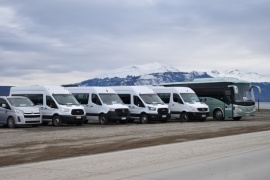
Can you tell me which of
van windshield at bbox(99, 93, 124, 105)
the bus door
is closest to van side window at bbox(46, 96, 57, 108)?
van windshield at bbox(99, 93, 124, 105)

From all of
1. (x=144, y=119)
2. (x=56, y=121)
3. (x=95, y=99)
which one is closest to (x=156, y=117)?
(x=144, y=119)

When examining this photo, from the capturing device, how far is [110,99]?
32125 mm

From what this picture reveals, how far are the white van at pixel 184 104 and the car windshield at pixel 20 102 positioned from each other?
11817 millimetres

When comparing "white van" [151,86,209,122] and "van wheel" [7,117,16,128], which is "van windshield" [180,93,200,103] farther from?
"van wheel" [7,117,16,128]

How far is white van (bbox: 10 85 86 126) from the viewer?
1153 inches

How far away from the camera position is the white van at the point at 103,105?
31.3 metres

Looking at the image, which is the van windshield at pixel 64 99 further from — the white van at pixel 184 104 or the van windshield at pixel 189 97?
the van windshield at pixel 189 97

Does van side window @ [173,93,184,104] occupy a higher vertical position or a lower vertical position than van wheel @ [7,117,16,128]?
higher

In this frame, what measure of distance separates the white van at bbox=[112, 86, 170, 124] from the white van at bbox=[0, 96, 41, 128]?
8.25 metres

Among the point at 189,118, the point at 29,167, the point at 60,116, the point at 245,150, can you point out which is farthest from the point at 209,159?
the point at 189,118

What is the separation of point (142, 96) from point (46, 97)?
286 inches

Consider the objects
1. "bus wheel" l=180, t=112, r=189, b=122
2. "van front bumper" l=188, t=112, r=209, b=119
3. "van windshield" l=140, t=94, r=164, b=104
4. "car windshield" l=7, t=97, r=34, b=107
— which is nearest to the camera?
"car windshield" l=7, t=97, r=34, b=107

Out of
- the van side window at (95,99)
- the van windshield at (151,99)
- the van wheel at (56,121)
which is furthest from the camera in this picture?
the van windshield at (151,99)

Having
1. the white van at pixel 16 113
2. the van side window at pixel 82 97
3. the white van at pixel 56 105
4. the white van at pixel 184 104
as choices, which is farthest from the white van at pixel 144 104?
the white van at pixel 16 113
